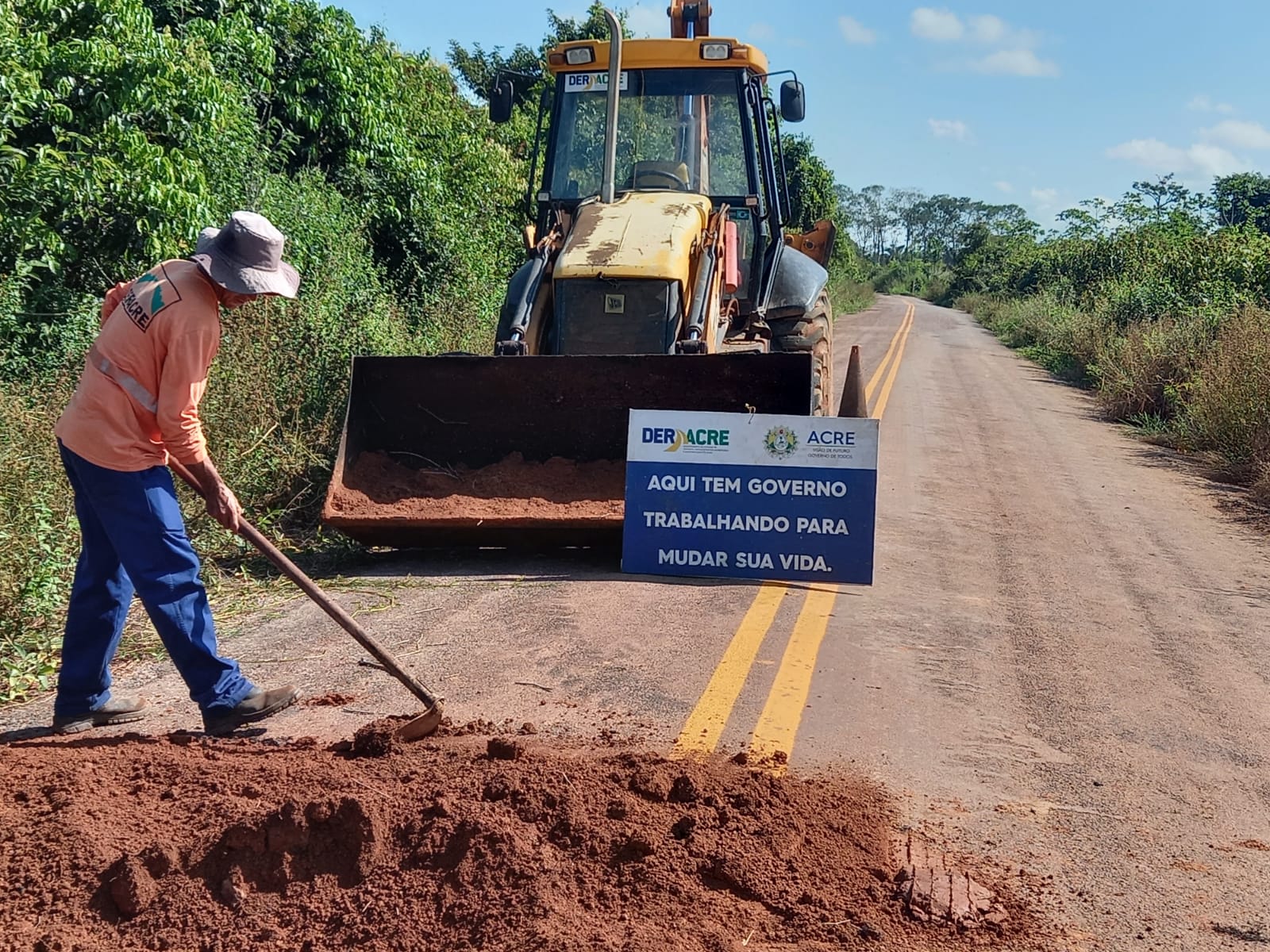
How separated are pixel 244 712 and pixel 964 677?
3.01m

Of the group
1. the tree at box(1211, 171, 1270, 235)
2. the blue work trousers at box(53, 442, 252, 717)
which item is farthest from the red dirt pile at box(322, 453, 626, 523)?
the tree at box(1211, 171, 1270, 235)

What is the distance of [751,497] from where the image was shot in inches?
265

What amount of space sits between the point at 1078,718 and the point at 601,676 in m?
1.94

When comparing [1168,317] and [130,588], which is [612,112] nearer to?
[130,588]

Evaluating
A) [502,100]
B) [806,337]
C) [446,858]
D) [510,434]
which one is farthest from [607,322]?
[446,858]

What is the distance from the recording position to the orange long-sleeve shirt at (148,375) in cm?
412

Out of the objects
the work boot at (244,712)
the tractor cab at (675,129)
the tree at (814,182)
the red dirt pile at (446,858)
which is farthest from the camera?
the tree at (814,182)

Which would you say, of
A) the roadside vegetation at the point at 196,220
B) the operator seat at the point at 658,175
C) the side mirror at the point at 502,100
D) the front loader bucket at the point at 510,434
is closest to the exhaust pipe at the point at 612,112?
the operator seat at the point at 658,175

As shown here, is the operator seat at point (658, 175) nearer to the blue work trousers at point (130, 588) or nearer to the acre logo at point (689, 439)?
the acre logo at point (689, 439)

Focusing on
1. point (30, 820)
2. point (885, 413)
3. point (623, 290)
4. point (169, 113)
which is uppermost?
point (169, 113)

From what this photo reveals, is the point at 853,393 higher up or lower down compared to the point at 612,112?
lower down

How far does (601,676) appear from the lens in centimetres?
504

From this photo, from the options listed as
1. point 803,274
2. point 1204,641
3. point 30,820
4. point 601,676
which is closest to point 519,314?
point 803,274

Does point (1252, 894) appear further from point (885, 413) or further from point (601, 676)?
point (885, 413)
